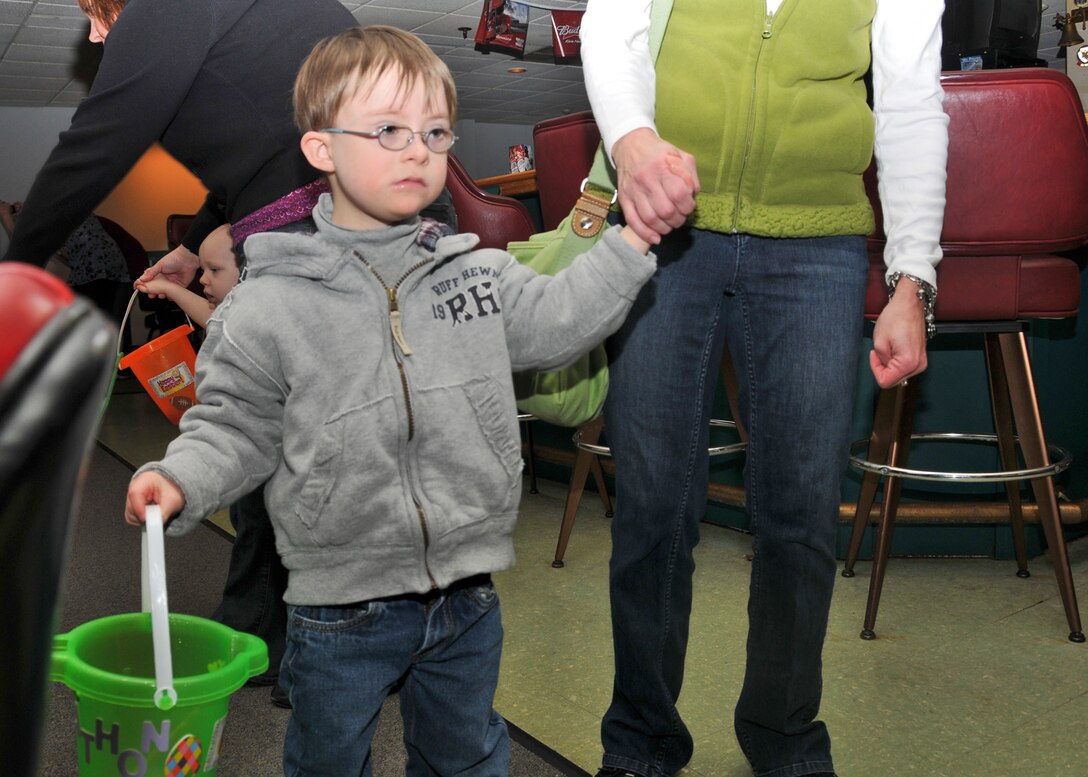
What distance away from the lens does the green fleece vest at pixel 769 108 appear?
4.03 ft

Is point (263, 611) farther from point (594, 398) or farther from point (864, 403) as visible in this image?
point (864, 403)

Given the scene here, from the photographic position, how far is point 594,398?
1258 mm

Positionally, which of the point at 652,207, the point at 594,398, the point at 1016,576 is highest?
the point at 652,207

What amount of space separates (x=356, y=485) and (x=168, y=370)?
1.05 meters

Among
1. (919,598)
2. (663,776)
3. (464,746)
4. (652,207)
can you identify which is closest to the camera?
(652,207)

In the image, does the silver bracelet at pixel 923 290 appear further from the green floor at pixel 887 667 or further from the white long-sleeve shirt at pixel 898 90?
the green floor at pixel 887 667

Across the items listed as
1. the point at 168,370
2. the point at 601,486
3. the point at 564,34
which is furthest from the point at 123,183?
the point at 168,370

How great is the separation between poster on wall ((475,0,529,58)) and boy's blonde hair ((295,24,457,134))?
5953 mm

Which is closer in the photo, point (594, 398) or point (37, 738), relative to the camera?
point (37, 738)

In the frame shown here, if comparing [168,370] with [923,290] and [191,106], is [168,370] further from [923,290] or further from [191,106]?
[923,290]

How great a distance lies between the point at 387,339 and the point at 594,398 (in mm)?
311

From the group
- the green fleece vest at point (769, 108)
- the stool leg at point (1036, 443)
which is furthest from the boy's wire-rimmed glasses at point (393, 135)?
the stool leg at point (1036, 443)

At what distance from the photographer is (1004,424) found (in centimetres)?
223

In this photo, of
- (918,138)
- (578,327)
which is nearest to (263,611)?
(578,327)
